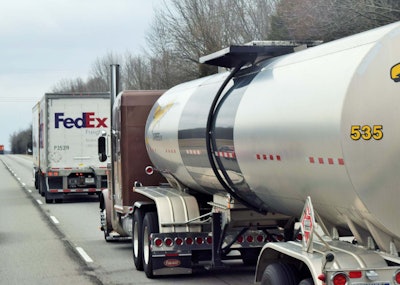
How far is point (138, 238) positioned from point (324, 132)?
6.67m

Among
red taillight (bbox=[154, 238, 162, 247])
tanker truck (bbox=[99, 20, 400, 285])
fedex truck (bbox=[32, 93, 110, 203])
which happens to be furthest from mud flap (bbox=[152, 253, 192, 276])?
fedex truck (bbox=[32, 93, 110, 203])

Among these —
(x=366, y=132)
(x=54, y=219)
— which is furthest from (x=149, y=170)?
(x=54, y=219)

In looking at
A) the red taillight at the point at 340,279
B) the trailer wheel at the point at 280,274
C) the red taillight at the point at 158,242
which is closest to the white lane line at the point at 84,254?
the red taillight at the point at 158,242

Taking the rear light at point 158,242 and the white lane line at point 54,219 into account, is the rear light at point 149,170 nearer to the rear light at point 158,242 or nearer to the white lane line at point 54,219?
the rear light at point 158,242

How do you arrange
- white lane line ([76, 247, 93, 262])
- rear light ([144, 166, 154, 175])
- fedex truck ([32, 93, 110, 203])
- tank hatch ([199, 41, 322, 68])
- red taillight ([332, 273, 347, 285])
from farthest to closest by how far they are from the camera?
1. fedex truck ([32, 93, 110, 203])
2. white lane line ([76, 247, 93, 262])
3. rear light ([144, 166, 154, 175])
4. tank hatch ([199, 41, 322, 68])
5. red taillight ([332, 273, 347, 285])

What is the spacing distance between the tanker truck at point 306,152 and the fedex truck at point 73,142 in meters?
17.7

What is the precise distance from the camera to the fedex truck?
2823 cm

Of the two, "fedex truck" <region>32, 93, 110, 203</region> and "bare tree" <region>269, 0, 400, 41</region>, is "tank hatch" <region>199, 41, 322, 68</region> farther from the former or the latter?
Answer: "fedex truck" <region>32, 93, 110, 203</region>

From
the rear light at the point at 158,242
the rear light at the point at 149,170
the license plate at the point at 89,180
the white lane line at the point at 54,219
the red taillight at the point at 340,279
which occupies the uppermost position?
the rear light at the point at 149,170

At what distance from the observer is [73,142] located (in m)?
28.6

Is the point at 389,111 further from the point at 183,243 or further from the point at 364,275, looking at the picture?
the point at 183,243

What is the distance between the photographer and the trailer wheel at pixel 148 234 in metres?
11.6

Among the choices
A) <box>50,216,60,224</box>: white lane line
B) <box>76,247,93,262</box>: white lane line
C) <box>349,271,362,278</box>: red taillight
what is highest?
<box>349,271,362,278</box>: red taillight

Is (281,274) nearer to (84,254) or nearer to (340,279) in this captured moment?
(340,279)
